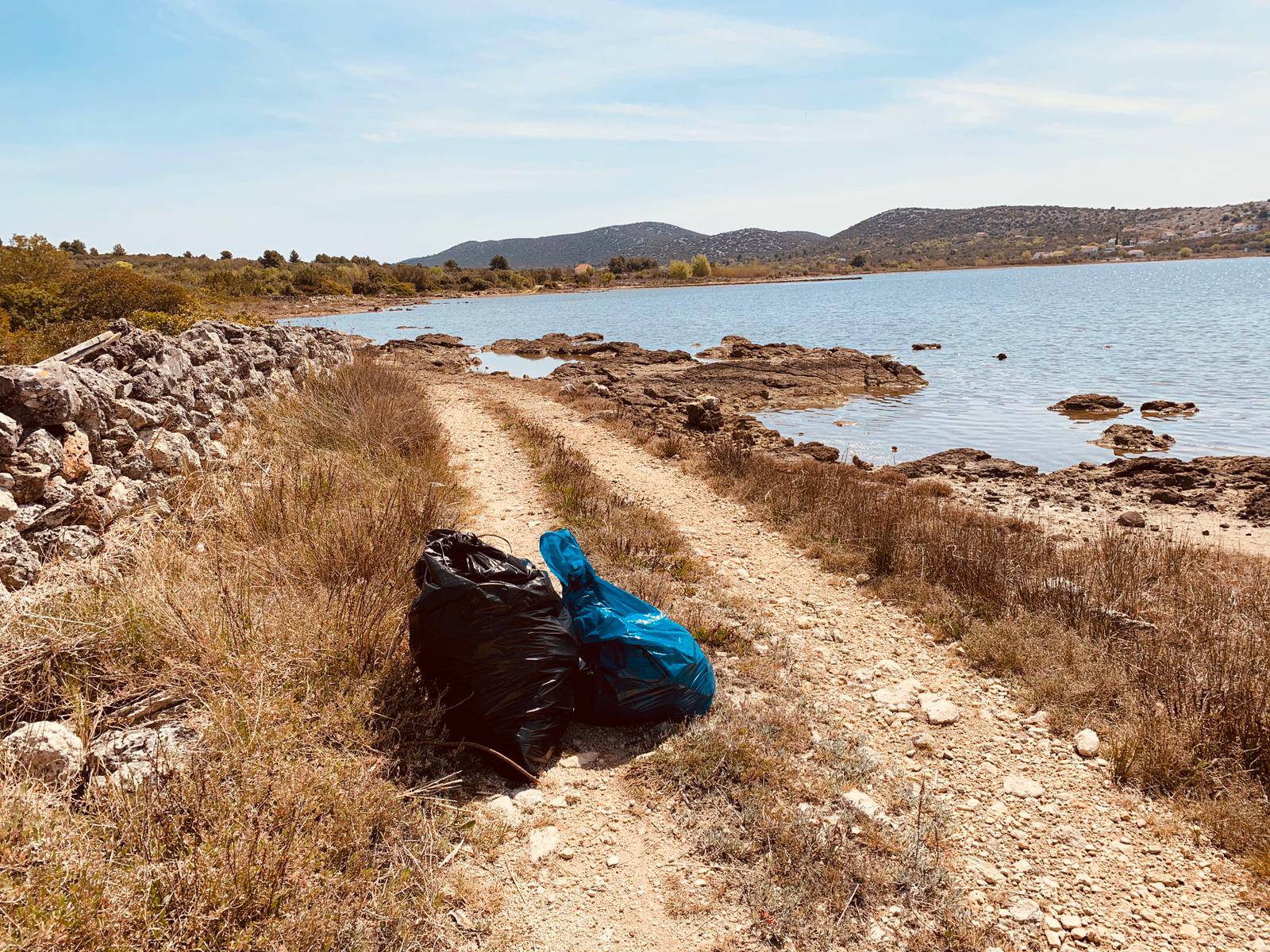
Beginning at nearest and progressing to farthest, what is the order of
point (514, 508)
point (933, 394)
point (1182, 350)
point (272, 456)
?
point (272, 456)
point (514, 508)
point (933, 394)
point (1182, 350)

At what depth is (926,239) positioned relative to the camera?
15550 cm

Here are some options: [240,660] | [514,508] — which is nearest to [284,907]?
[240,660]

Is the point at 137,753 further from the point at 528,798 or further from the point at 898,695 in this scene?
the point at 898,695

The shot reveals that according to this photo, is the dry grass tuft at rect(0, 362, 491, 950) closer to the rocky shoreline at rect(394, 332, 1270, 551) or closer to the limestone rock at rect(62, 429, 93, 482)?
the limestone rock at rect(62, 429, 93, 482)

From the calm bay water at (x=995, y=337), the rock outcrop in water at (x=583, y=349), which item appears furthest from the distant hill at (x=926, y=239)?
the rock outcrop in water at (x=583, y=349)

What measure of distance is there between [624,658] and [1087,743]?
9.34 feet

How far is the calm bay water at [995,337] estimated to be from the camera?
56.5ft

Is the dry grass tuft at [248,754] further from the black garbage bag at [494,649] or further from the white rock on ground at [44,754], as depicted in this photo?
the black garbage bag at [494,649]

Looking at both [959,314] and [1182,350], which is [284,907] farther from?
[959,314]

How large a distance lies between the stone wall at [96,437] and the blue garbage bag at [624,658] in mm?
3012

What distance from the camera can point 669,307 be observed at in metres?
62.0

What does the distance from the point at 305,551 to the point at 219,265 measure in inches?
2878

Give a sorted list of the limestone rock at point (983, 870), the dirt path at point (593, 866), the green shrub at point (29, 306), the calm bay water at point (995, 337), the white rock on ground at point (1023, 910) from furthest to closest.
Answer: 1. the calm bay water at point (995, 337)
2. the green shrub at point (29, 306)
3. the limestone rock at point (983, 870)
4. the white rock on ground at point (1023, 910)
5. the dirt path at point (593, 866)

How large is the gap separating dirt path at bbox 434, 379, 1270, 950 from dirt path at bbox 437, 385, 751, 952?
0.21ft
